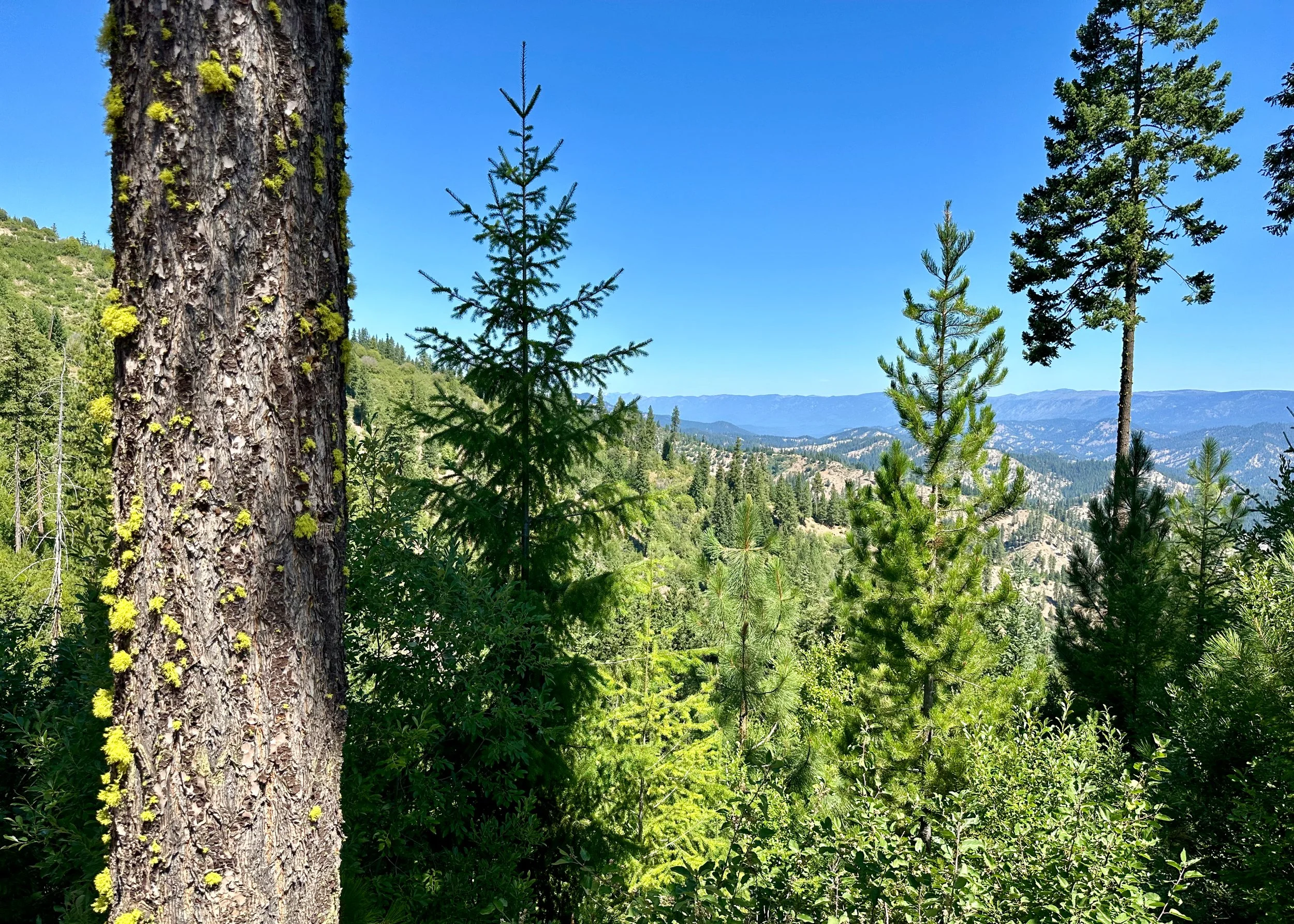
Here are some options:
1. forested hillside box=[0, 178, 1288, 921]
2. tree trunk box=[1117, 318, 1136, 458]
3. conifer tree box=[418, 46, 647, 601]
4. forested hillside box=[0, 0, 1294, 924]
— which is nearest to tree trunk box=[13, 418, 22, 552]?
forested hillside box=[0, 178, 1288, 921]

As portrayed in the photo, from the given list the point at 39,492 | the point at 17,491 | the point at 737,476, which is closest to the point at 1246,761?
the point at 39,492

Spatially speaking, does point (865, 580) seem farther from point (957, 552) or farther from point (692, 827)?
point (692, 827)

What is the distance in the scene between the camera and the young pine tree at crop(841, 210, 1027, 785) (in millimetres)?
7430

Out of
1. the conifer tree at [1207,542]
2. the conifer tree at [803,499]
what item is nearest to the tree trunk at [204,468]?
the conifer tree at [1207,542]

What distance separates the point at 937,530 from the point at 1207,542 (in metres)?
4.28

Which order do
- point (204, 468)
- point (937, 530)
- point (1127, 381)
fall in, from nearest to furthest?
point (204, 468) → point (937, 530) → point (1127, 381)

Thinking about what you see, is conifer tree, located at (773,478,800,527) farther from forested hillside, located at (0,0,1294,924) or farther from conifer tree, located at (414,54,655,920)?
conifer tree, located at (414,54,655,920)

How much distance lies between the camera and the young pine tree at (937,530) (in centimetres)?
743

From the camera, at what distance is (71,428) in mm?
19922

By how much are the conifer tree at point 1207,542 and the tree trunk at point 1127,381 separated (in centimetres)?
93

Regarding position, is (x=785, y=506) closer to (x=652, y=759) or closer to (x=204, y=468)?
(x=652, y=759)

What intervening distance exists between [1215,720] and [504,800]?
558 centimetres

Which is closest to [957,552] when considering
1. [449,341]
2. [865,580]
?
[865,580]

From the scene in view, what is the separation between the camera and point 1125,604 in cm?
776
